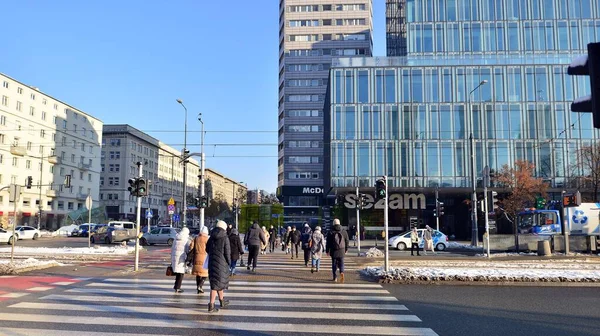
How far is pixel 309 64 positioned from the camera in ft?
276

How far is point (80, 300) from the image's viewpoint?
400 inches

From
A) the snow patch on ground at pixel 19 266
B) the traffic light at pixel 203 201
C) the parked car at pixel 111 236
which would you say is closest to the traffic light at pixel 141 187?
the snow patch on ground at pixel 19 266

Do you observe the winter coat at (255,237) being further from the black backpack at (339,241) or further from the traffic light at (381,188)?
the traffic light at (381,188)

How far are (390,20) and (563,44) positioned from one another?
56.6 metres

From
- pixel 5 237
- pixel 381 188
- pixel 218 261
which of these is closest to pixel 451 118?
pixel 381 188

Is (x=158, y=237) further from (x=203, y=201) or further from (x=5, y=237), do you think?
(x=5, y=237)

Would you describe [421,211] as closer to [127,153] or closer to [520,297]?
[520,297]

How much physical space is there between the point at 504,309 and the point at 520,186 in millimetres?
35624

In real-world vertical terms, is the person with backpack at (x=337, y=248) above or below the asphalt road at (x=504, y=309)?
above

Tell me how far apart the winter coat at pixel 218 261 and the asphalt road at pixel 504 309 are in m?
3.75

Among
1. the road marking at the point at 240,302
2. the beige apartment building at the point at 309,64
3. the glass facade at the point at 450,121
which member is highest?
the beige apartment building at the point at 309,64

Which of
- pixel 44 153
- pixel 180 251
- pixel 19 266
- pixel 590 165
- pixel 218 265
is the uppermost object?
pixel 44 153

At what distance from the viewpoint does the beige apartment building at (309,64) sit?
3221 inches

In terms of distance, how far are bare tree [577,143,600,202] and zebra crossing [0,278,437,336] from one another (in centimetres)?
3487
